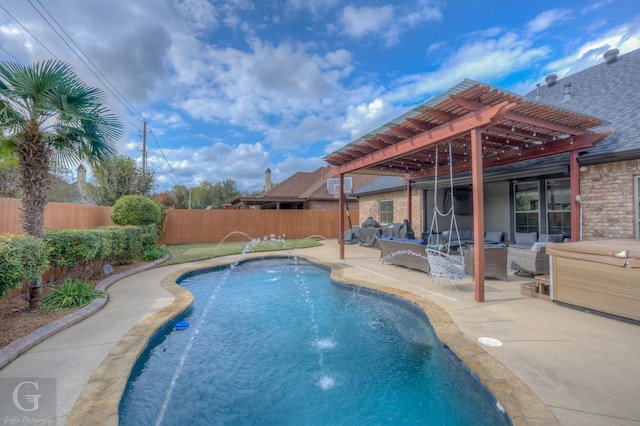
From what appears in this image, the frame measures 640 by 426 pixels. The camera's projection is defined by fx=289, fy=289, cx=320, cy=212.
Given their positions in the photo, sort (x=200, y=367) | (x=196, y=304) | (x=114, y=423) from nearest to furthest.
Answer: (x=114, y=423) → (x=200, y=367) → (x=196, y=304)

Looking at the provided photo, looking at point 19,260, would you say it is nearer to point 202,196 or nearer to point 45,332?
point 45,332

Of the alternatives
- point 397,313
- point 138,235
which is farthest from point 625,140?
point 138,235

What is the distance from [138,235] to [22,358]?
6692 mm

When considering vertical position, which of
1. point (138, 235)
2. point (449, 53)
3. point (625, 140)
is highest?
point (449, 53)

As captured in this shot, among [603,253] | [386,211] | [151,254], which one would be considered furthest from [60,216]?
[386,211]

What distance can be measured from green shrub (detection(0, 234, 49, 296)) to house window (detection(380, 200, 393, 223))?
39.6 feet

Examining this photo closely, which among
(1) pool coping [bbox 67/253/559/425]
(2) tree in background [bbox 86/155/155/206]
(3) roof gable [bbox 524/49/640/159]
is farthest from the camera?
(2) tree in background [bbox 86/155/155/206]

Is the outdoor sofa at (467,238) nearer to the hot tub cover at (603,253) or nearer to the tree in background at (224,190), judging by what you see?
the hot tub cover at (603,253)

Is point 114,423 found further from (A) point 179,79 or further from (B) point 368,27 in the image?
(A) point 179,79

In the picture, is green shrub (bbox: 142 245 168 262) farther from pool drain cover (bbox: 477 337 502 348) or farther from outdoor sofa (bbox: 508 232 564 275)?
outdoor sofa (bbox: 508 232 564 275)

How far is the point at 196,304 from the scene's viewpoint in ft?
18.4

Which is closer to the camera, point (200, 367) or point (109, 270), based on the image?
point (200, 367)

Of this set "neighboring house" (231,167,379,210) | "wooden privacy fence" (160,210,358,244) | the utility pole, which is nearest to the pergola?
"wooden privacy fence" (160,210,358,244)

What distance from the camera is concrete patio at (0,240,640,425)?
2160 mm
